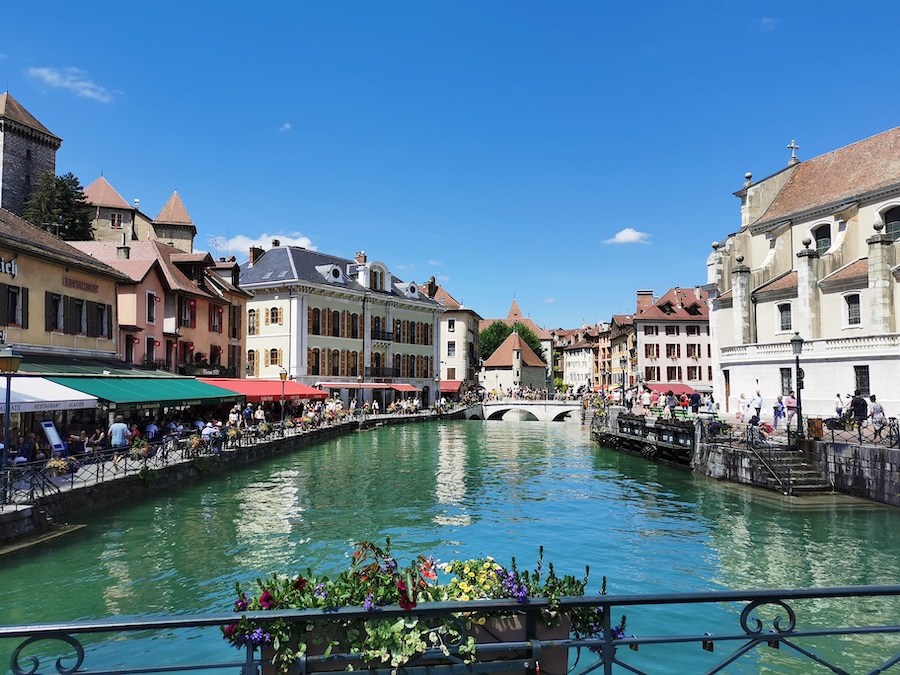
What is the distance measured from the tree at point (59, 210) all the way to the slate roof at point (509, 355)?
58.5m

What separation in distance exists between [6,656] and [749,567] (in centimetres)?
1413

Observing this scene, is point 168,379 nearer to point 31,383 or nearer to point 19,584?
point 31,383

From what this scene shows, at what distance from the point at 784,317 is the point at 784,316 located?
57mm

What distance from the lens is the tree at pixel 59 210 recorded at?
5981 cm

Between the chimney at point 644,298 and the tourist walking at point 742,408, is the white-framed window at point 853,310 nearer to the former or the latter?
the tourist walking at point 742,408

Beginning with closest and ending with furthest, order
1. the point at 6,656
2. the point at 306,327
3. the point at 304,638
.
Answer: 1. the point at 304,638
2. the point at 6,656
3. the point at 306,327

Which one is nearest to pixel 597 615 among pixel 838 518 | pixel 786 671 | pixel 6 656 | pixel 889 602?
pixel 786 671

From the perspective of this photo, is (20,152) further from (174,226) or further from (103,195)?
(174,226)

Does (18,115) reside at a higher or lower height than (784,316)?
higher

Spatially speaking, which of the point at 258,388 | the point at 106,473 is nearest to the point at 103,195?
the point at 258,388

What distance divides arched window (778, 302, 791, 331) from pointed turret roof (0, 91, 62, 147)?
248ft

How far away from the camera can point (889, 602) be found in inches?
472

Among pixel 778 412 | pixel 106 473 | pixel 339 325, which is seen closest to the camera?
pixel 106 473

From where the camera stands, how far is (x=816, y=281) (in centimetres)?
3409
